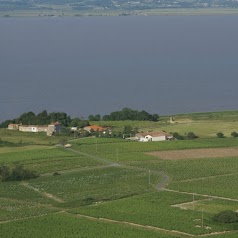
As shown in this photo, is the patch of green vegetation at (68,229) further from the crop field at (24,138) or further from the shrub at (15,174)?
the crop field at (24,138)

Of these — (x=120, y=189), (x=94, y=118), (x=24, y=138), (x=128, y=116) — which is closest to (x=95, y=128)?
(x=24, y=138)

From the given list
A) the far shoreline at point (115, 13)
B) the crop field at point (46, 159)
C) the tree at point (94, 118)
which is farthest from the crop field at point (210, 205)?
the far shoreline at point (115, 13)

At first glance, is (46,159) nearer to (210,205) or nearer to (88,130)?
(88,130)

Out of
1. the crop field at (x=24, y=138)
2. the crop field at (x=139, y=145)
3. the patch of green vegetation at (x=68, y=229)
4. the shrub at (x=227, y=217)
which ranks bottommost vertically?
the patch of green vegetation at (x=68, y=229)

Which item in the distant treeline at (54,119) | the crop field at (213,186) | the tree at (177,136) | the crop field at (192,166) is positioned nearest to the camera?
the crop field at (213,186)

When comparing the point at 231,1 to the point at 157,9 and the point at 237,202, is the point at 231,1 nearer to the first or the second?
the point at 157,9

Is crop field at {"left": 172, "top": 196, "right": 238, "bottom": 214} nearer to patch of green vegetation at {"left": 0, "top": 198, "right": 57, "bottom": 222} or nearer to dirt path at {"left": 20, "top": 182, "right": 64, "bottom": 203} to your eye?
dirt path at {"left": 20, "top": 182, "right": 64, "bottom": 203}

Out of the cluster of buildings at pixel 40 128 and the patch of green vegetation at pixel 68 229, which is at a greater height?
the cluster of buildings at pixel 40 128
